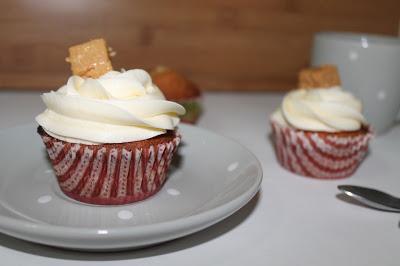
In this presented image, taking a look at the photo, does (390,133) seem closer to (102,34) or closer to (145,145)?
(145,145)

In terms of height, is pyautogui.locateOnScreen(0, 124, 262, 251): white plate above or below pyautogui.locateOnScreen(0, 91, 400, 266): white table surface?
above

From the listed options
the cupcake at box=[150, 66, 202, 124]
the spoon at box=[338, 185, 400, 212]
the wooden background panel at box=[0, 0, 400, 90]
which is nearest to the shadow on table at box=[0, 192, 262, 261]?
the spoon at box=[338, 185, 400, 212]

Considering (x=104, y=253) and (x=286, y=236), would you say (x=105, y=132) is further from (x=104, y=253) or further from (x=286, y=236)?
(x=286, y=236)

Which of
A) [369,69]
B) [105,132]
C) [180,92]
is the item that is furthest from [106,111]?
[369,69]

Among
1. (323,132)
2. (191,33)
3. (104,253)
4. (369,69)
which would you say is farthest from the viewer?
(191,33)

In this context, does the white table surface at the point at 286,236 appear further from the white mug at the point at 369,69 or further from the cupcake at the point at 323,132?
the white mug at the point at 369,69

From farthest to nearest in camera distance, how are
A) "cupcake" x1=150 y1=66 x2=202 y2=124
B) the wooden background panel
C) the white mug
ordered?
the wooden background panel < "cupcake" x1=150 y1=66 x2=202 y2=124 < the white mug

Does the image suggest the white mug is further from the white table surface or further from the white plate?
the white plate
